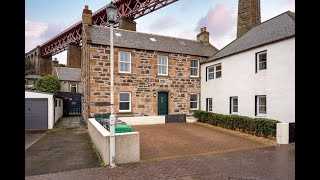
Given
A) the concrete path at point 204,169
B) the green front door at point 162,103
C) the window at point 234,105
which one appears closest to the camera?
the concrete path at point 204,169

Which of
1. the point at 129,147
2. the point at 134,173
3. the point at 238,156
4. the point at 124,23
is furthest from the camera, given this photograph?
the point at 124,23

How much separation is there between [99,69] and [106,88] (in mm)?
1671

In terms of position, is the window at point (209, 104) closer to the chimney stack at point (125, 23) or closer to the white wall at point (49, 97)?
the white wall at point (49, 97)

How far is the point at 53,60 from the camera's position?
5925 cm

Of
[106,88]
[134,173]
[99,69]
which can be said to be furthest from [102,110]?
[134,173]

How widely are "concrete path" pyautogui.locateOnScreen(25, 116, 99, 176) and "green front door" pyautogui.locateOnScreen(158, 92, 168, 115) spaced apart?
841 cm

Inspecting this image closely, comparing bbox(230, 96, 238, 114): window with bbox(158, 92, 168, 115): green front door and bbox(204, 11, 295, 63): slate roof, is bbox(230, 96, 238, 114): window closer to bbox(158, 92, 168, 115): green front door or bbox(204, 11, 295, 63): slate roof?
bbox(204, 11, 295, 63): slate roof

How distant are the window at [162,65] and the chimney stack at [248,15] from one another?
9.82 metres

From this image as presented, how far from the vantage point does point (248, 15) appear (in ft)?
73.6

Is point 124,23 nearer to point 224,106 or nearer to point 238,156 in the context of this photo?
point 224,106

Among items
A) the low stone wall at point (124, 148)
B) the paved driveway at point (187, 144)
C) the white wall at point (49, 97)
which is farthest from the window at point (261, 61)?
the white wall at point (49, 97)

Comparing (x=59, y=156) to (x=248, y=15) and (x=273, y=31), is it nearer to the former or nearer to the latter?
(x=273, y=31)

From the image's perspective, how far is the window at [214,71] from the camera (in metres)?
18.6

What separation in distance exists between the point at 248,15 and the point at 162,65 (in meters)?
11.3
